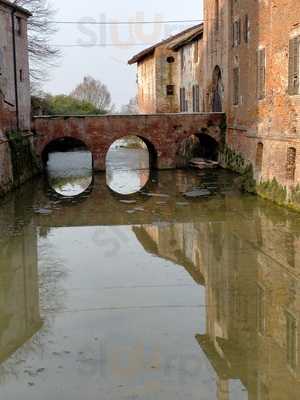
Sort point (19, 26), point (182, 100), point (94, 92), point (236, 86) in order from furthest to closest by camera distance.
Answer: point (94, 92) < point (182, 100) < point (19, 26) < point (236, 86)

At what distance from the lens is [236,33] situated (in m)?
24.1

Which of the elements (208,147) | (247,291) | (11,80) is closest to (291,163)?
(247,291)

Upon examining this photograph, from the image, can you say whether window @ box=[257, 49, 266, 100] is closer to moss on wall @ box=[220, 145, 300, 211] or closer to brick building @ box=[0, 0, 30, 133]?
moss on wall @ box=[220, 145, 300, 211]

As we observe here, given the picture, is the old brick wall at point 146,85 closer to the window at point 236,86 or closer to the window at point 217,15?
the window at point 217,15

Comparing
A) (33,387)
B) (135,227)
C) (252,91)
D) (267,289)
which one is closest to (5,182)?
(135,227)

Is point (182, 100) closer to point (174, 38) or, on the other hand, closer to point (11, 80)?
point (174, 38)

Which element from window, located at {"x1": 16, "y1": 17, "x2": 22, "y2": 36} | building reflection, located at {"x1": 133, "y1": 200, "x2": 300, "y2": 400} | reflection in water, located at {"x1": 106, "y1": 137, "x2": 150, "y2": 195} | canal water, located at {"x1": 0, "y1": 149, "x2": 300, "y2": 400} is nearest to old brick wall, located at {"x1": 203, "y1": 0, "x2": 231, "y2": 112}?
reflection in water, located at {"x1": 106, "y1": 137, "x2": 150, "y2": 195}

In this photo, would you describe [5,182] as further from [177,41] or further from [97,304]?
[177,41]

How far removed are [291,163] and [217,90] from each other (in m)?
12.6

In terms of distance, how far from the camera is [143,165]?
31953mm

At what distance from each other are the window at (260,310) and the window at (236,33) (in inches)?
640

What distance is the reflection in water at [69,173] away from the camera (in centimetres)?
2303

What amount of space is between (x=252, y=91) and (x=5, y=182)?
9.53 meters

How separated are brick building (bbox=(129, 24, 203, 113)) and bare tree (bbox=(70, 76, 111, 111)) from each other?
44476mm
